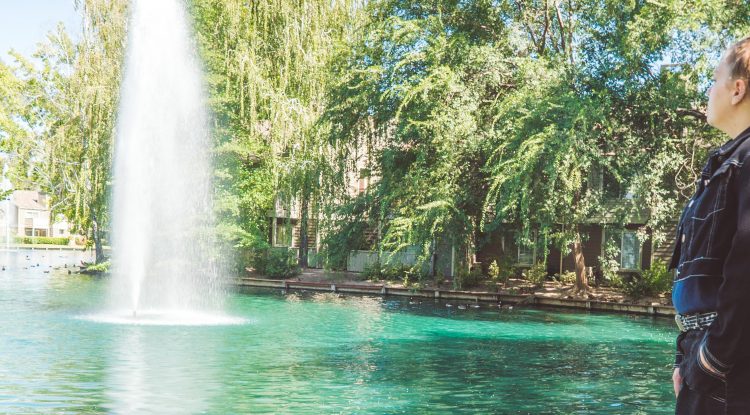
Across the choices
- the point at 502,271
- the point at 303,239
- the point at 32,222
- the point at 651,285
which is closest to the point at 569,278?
the point at 502,271

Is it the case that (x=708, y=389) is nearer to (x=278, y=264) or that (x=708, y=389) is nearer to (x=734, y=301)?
(x=734, y=301)

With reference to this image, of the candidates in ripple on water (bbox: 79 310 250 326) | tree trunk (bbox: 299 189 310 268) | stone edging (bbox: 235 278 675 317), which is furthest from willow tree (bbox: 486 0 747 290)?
tree trunk (bbox: 299 189 310 268)

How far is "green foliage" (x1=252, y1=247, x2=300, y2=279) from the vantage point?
33.1 metres

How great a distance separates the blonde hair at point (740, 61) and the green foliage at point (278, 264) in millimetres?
31210

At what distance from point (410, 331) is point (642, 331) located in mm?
6206

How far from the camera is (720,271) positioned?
7.64ft

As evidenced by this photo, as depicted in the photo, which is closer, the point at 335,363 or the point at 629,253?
the point at 335,363

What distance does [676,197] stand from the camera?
74.3 feet

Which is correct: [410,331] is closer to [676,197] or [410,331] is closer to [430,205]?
[430,205]

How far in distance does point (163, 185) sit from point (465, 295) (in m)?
11.3

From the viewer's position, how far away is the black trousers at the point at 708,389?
87.5 inches

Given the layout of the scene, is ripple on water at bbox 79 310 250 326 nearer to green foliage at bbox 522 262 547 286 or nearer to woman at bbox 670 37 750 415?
green foliage at bbox 522 262 547 286

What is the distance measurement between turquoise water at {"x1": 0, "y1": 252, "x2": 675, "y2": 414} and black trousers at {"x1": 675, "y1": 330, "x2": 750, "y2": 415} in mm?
7512

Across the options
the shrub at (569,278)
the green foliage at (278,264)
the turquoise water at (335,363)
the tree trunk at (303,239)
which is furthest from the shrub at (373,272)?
the turquoise water at (335,363)
